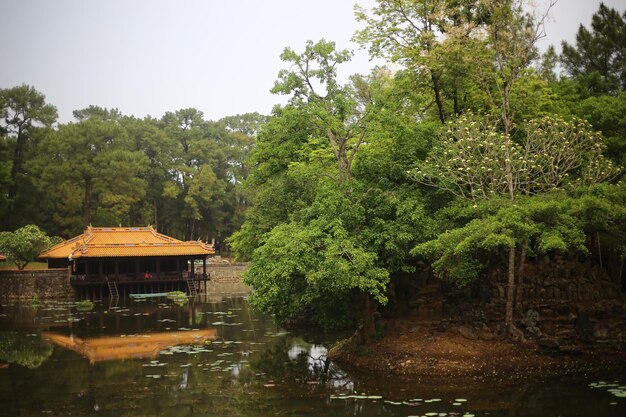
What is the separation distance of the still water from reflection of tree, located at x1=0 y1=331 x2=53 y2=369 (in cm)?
3

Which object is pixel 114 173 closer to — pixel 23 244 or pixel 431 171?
pixel 23 244

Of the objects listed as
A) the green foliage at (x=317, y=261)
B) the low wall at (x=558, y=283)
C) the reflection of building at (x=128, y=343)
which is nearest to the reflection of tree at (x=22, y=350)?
the reflection of building at (x=128, y=343)

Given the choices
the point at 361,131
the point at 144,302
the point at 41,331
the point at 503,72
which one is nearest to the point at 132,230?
the point at 144,302

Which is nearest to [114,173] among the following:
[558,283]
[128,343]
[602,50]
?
[128,343]

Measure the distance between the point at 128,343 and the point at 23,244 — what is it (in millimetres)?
24191

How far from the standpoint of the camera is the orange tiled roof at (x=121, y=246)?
4025cm

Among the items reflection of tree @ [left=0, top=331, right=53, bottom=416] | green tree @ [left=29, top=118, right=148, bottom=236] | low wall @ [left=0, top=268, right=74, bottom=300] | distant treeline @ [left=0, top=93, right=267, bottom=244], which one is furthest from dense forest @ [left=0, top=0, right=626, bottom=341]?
green tree @ [left=29, top=118, right=148, bottom=236]

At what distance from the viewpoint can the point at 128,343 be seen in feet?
68.2

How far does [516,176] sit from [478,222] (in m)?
2.21

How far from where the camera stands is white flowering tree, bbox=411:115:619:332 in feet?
49.2

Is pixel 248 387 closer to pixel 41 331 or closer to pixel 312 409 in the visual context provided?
pixel 312 409

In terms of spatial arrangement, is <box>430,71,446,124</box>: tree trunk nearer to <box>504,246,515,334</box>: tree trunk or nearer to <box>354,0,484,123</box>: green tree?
<box>354,0,484,123</box>: green tree

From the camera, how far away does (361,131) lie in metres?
Result: 17.2

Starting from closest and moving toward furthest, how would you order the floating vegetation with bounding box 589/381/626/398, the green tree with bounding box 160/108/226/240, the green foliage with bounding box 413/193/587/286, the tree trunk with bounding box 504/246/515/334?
the floating vegetation with bounding box 589/381/626/398 < the green foliage with bounding box 413/193/587/286 < the tree trunk with bounding box 504/246/515/334 < the green tree with bounding box 160/108/226/240
